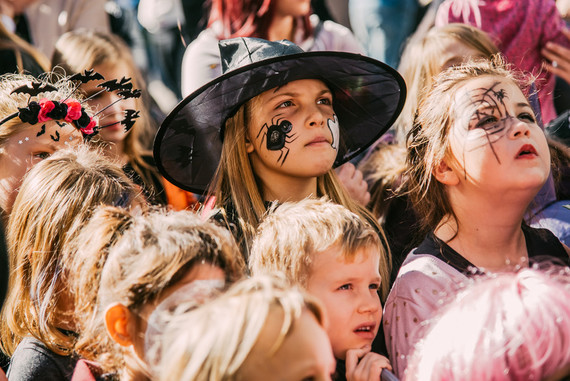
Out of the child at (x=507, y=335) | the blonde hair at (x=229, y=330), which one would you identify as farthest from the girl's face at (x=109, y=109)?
the child at (x=507, y=335)

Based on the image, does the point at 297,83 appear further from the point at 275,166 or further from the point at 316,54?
the point at 275,166

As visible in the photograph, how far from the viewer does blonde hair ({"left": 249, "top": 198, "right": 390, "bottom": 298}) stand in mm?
2033

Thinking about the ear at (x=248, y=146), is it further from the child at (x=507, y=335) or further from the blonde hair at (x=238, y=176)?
the child at (x=507, y=335)

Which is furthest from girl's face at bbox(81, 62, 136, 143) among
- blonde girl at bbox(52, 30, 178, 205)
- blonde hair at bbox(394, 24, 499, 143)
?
blonde hair at bbox(394, 24, 499, 143)

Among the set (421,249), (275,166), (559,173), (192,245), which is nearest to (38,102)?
(275,166)

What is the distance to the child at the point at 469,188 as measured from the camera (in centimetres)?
214

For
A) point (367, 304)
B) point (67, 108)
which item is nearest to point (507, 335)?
point (367, 304)

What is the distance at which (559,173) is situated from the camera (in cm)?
285

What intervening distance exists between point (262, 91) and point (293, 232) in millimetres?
671

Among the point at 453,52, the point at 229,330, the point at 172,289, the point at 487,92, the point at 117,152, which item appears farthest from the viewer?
the point at 117,152

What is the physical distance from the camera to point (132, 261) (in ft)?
5.57

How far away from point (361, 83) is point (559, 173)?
88 cm

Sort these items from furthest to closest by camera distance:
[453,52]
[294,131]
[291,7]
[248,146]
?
[291,7] < [453,52] < [248,146] < [294,131]

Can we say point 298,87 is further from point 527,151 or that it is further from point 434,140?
point 527,151
